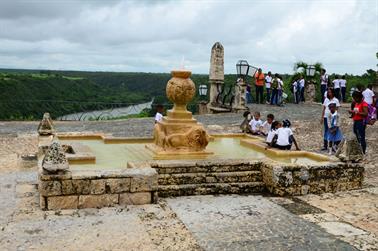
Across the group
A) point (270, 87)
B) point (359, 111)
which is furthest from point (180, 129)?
point (270, 87)

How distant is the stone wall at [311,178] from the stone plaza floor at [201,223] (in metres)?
0.18

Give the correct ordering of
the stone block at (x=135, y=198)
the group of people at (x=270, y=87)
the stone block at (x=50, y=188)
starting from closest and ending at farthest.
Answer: the stone block at (x=50, y=188) < the stone block at (x=135, y=198) < the group of people at (x=270, y=87)

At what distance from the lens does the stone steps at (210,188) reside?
7129 mm

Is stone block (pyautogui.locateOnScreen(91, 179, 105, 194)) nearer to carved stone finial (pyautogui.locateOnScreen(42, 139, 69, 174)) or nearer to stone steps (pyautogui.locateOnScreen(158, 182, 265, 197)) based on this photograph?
carved stone finial (pyautogui.locateOnScreen(42, 139, 69, 174))

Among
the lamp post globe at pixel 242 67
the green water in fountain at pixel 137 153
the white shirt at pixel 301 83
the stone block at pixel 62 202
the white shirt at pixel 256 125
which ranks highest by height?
the lamp post globe at pixel 242 67

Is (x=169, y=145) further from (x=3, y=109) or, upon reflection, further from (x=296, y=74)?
(x=3, y=109)

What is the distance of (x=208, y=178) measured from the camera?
7.41 m

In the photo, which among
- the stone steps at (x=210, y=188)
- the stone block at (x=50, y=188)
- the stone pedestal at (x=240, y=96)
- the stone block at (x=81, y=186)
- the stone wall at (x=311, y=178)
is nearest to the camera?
the stone block at (x=50, y=188)

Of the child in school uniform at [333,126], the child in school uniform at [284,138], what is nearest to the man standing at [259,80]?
the child in school uniform at [333,126]

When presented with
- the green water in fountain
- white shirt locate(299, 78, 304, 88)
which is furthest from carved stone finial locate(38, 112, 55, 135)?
white shirt locate(299, 78, 304, 88)

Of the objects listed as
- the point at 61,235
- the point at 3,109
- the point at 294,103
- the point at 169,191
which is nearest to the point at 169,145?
the point at 169,191

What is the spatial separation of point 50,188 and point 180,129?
2975 millimetres

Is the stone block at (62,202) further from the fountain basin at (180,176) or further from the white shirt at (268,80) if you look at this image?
the white shirt at (268,80)

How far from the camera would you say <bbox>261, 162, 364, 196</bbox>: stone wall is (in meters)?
7.37
